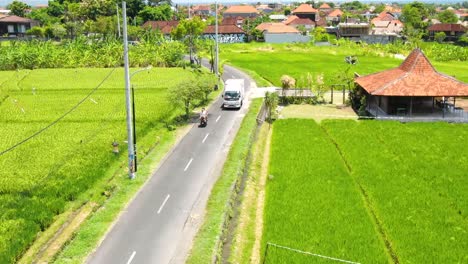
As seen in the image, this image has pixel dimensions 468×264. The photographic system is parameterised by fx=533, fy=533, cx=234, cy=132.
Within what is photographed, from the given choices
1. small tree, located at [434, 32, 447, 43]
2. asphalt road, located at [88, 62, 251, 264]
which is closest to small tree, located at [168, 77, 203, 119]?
asphalt road, located at [88, 62, 251, 264]

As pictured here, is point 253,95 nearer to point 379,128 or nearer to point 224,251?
point 379,128

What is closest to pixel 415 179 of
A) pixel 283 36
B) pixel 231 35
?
pixel 283 36

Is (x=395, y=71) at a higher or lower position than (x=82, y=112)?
higher

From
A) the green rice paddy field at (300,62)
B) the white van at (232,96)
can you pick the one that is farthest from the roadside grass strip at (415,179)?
the green rice paddy field at (300,62)

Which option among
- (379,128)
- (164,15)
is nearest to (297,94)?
(379,128)

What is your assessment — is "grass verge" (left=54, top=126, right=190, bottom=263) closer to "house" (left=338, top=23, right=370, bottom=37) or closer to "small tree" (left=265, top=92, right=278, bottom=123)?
"small tree" (left=265, top=92, right=278, bottom=123)

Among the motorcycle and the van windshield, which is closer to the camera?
the motorcycle
